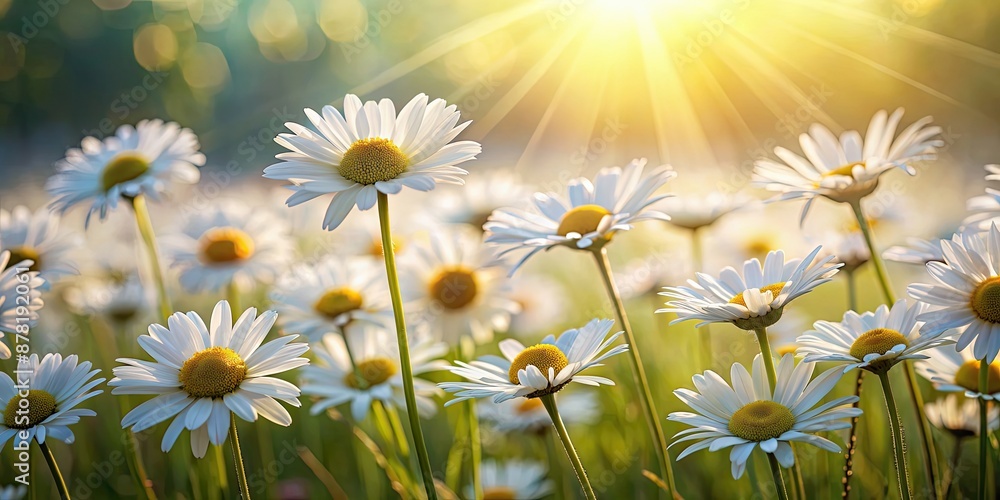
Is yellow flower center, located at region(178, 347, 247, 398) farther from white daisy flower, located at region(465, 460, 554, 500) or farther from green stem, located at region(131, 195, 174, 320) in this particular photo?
white daisy flower, located at region(465, 460, 554, 500)

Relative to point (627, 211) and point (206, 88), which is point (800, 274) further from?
point (206, 88)

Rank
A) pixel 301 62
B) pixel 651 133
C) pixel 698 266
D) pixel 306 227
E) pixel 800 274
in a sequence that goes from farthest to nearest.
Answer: pixel 301 62 < pixel 651 133 < pixel 306 227 < pixel 698 266 < pixel 800 274

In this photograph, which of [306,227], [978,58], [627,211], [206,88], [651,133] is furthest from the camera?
[651,133]

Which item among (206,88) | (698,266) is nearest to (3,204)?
(206,88)

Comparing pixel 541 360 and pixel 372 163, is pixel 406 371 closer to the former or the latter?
pixel 541 360

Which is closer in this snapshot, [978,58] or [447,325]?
[447,325]

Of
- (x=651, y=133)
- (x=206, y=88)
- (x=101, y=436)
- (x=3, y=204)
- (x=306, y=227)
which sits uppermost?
(x=206, y=88)

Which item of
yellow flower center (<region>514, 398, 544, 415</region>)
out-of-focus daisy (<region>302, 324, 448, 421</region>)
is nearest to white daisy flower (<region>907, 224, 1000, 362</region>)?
out-of-focus daisy (<region>302, 324, 448, 421</region>)
